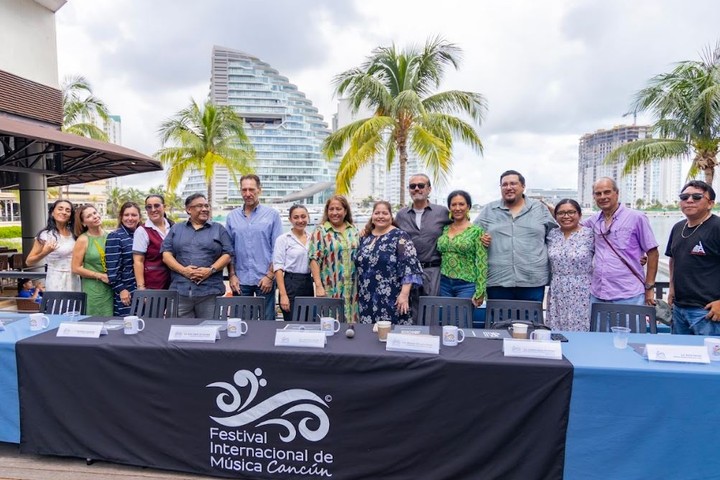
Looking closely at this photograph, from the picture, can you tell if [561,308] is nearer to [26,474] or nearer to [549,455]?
A: [549,455]

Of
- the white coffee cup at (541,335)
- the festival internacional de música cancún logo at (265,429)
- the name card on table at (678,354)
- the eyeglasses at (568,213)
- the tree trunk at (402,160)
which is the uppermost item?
the tree trunk at (402,160)

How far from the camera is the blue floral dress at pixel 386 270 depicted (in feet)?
10.6

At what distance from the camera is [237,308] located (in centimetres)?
324

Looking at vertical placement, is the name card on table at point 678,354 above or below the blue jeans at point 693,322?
above

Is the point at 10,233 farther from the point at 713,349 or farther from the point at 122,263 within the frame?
the point at 713,349

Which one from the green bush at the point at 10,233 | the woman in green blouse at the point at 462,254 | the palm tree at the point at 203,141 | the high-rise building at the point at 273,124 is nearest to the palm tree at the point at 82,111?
the palm tree at the point at 203,141

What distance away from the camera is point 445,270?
11.7 feet

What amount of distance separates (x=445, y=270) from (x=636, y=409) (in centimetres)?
180

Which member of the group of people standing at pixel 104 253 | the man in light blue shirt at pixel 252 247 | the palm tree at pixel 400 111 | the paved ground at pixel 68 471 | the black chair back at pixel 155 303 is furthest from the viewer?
the palm tree at pixel 400 111

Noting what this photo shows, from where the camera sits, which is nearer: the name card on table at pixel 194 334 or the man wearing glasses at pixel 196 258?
the name card on table at pixel 194 334

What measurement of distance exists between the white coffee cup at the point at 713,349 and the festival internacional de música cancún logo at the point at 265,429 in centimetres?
178

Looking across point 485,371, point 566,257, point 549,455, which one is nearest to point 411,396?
point 485,371

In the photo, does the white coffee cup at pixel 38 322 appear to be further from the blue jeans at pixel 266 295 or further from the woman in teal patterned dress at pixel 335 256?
the woman in teal patterned dress at pixel 335 256

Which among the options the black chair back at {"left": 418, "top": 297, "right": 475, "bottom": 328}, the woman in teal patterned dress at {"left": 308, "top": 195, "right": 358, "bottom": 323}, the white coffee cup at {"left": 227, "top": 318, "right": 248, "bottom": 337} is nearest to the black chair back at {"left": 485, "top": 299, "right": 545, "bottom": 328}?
the black chair back at {"left": 418, "top": 297, "right": 475, "bottom": 328}
